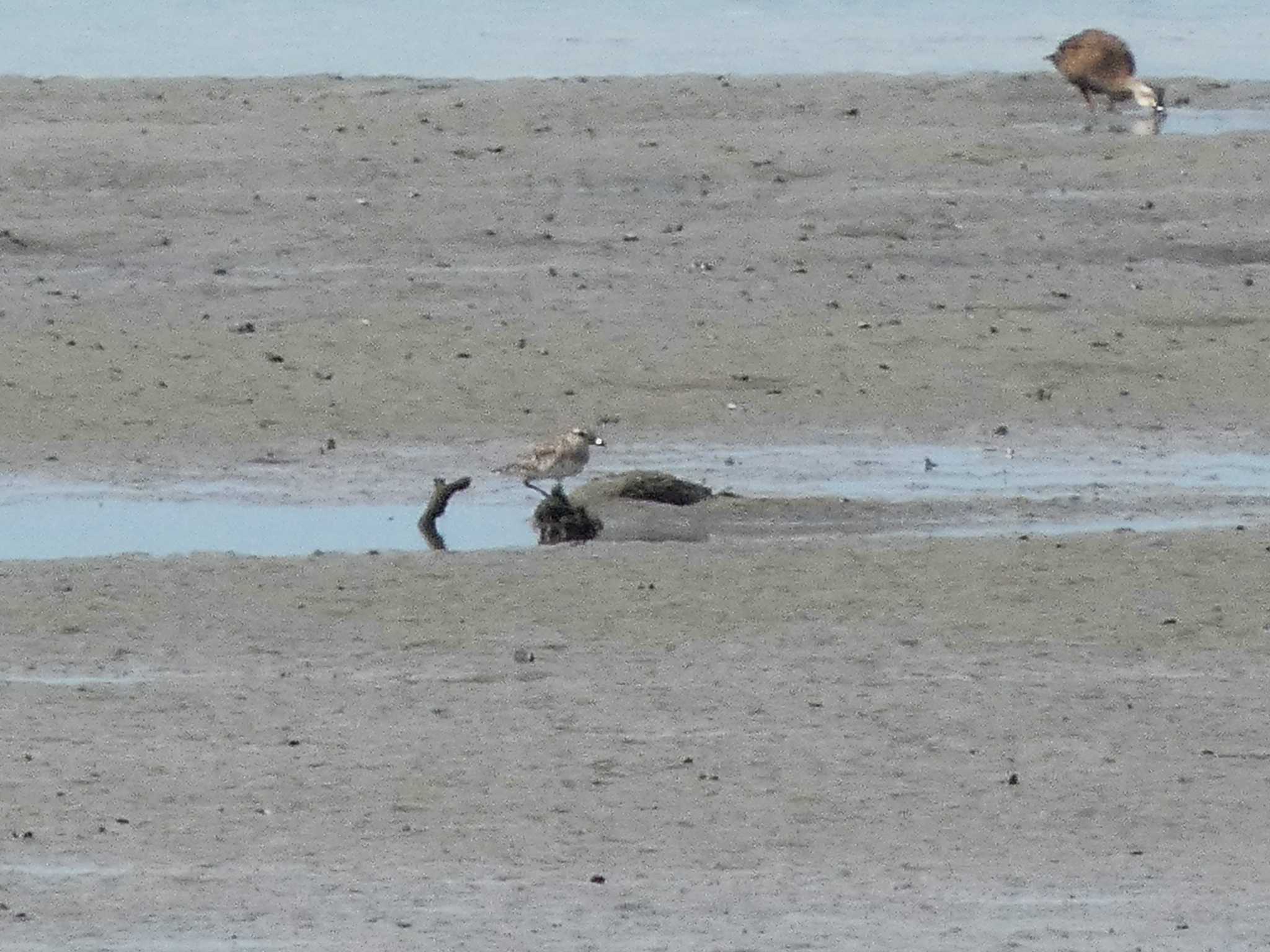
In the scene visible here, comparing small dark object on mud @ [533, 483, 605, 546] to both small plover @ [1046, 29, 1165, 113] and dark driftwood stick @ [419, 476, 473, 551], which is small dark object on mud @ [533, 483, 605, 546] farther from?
small plover @ [1046, 29, 1165, 113]

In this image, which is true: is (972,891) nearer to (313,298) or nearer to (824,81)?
(313,298)

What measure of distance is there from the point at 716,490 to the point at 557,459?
2.68 feet

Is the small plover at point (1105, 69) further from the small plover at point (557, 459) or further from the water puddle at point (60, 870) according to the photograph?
the water puddle at point (60, 870)

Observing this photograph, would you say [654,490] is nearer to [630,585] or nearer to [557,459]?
[557,459]

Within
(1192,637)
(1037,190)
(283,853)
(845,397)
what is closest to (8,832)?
(283,853)

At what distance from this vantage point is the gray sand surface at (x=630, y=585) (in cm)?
756

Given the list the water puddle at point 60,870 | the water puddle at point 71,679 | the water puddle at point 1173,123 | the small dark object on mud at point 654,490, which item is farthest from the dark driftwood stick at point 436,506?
the water puddle at point 1173,123

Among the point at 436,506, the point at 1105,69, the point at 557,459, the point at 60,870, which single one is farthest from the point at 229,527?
the point at 1105,69

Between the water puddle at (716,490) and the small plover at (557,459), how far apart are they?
0.20m

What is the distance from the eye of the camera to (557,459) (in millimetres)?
11883

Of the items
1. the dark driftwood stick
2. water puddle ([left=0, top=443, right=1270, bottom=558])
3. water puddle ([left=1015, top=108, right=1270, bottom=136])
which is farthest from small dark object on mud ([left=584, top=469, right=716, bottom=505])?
water puddle ([left=1015, top=108, right=1270, bottom=136])

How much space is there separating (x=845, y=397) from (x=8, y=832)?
22.6 feet

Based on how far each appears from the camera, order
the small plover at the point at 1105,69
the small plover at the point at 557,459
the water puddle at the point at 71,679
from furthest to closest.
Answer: the small plover at the point at 1105,69, the small plover at the point at 557,459, the water puddle at the point at 71,679

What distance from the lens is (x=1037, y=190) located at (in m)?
19.3
